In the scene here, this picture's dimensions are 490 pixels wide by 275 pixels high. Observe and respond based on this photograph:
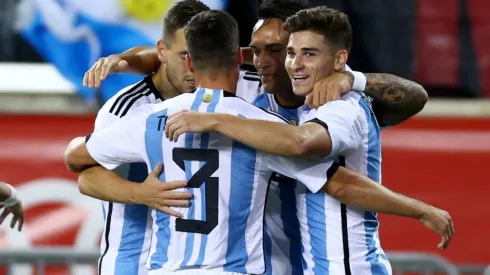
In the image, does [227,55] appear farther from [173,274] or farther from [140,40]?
[140,40]

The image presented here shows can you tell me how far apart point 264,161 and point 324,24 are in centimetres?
53

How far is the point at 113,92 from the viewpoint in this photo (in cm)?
696

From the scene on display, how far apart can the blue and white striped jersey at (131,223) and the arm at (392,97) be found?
52cm

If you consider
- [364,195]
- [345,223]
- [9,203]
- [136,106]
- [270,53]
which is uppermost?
[270,53]

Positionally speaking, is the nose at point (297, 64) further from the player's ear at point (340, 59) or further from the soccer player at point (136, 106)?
the soccer player at point (136, 106)

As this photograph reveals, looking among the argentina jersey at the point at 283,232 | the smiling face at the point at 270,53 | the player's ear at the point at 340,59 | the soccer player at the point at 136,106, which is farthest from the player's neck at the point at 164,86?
the player's ear at the point at 340,59

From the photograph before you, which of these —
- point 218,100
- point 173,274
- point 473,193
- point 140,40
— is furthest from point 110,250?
point 473,193

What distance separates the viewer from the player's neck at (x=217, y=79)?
143 inches

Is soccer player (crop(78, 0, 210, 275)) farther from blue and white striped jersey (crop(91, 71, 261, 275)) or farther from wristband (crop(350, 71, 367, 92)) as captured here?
wristband (crop(350, 71, 367, 92))

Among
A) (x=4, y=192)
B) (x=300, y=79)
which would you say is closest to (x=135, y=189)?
(x=300, y=79)

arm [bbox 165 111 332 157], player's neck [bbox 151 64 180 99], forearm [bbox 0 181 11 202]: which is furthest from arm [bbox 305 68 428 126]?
forearm [bbox 0 181 11 202]

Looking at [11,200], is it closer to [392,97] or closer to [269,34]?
[269,34]

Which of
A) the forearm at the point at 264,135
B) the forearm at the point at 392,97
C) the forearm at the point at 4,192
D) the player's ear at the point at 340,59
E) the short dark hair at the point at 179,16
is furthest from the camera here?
the forearm at the point at 4,192

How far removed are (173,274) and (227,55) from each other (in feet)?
2.46
